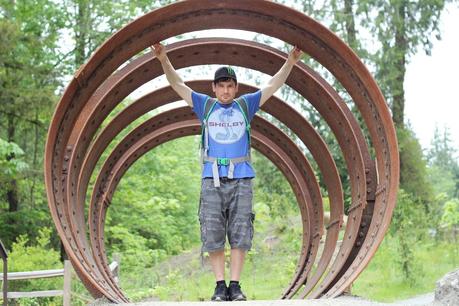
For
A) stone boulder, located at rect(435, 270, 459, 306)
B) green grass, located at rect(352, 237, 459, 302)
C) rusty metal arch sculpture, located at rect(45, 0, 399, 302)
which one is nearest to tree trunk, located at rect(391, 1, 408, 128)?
green grass, located at rect(352, 237, 459, 302)

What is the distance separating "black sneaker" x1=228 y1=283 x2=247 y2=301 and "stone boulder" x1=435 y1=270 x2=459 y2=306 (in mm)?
1674

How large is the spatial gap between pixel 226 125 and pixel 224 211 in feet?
2.43

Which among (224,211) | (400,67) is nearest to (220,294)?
(224,211)

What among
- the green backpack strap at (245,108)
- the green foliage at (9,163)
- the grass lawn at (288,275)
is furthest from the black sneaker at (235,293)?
the green foliage at (9,163)

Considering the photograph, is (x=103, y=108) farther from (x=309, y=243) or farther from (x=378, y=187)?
(x=309, y=243)

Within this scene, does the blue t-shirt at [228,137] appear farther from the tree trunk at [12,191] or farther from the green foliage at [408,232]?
the tree trunk at [12,191]

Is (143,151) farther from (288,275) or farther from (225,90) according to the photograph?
(288,275)

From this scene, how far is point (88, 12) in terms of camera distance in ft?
80.0

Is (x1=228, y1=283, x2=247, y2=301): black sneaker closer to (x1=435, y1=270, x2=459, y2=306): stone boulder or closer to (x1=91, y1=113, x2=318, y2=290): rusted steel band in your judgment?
(x1=435, y1=270, x2=459, y2=306): stone boulder

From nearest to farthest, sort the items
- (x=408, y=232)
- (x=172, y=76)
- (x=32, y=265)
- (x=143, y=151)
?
(x=172, y=76)
(x=143, y=151)
(x=32, y=265)
(x=408, y=232)

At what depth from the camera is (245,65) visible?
27.7 feet

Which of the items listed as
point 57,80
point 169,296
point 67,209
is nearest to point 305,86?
point 67,209

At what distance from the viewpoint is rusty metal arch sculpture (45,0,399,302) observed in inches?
254

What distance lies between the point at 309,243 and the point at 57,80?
12493 millimetres
